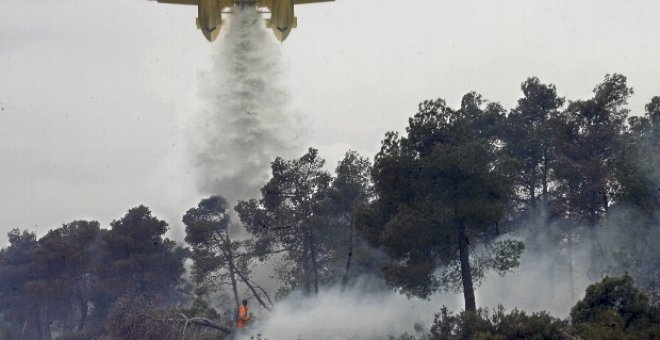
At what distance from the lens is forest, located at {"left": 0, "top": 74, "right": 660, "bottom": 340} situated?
2945 cm

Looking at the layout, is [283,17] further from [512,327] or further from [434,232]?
[512,327]

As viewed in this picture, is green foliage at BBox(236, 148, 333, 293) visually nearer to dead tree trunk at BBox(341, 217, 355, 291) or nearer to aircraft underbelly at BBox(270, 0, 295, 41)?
dead tree trunk at BBox(341, 217, 355, 291)

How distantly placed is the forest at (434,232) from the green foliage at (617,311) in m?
0.04

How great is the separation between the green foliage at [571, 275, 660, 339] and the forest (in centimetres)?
4

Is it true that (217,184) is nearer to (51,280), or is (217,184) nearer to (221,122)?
(221,122)

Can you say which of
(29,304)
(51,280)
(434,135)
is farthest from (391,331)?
(29,304)

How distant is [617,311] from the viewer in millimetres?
23406

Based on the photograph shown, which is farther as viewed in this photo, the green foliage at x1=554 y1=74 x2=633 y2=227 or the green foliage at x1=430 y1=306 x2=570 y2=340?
the green foliage at x1=554 y1=74 x2=633 y2=227

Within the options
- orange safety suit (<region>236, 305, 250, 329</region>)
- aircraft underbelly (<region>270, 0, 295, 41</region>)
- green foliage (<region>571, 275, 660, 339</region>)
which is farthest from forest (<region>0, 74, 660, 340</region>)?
aircraft underbelly (<region>270, 0, 295, 41</region>)

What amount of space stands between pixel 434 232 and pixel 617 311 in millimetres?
7844

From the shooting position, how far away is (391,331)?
34562 mm

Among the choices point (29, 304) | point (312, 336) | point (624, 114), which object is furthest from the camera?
point (29, 304)

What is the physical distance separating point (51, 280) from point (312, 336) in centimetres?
2519

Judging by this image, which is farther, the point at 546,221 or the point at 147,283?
the point at 147,283
